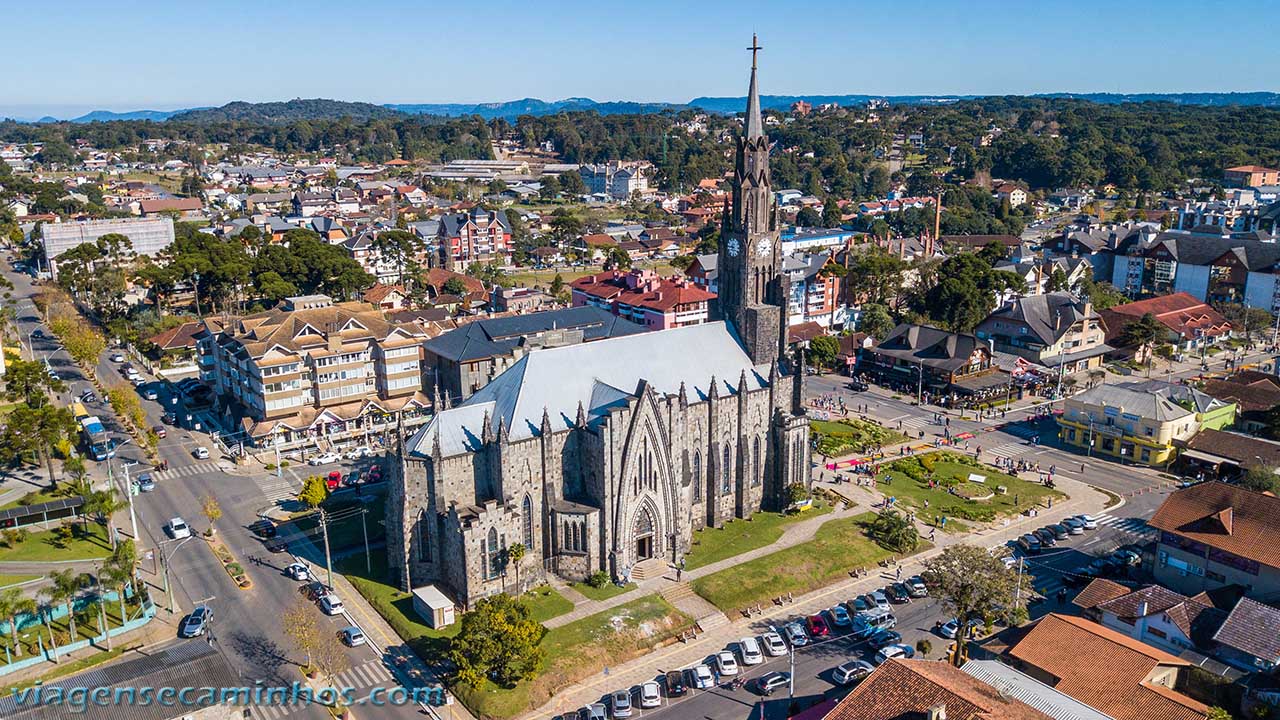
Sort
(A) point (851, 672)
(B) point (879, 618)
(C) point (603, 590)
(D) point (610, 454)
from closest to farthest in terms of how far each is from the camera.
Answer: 1. (A) point (851, 672)
2. (B) point (879, 618)
3. (D) point (610, 454)
4. (C) point (603, 590)

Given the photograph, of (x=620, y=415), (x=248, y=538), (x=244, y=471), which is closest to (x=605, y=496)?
(x=620, y=415)

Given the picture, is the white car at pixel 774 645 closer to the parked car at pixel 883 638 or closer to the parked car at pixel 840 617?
the parked car at pixel 840 617

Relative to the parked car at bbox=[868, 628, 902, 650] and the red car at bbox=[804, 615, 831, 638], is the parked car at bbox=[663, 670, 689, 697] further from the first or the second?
the parked car at bbox=[868, 628, 902, 650]

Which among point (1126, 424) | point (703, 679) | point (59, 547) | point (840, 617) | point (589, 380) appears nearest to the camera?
point (703, 679)

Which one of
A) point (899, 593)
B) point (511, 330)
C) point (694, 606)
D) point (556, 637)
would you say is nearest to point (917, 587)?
point (899, 593)

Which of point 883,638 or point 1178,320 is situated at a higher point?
point 1178,320

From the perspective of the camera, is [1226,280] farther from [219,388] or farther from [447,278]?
[219,388]

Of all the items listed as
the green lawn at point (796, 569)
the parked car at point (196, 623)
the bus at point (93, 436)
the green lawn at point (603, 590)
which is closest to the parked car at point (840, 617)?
the green lawn at point (796, 569)

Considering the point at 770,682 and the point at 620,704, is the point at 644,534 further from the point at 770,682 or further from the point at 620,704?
the point at 620,704
